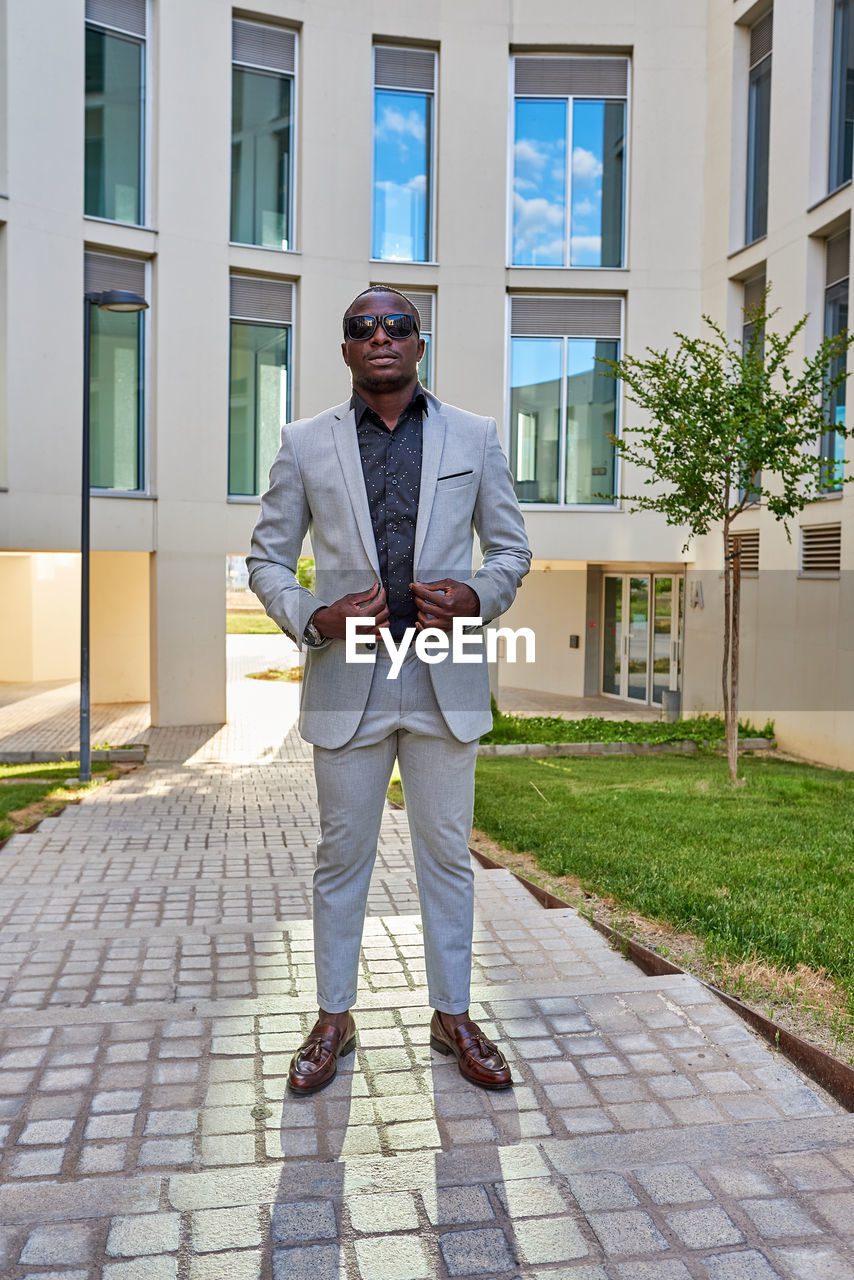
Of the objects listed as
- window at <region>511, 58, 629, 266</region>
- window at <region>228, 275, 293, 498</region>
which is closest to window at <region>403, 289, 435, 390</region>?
window at <region>511, 58, 629, 266</region>

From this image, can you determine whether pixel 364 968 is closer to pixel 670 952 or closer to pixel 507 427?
pixel 670 952

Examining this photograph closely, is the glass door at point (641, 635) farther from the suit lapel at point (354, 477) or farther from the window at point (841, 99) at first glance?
the suit lapel at point (354, 477)

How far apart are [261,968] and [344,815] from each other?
1223mm

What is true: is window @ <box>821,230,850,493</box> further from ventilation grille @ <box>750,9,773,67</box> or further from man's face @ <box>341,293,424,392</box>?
man's face @ <box>341,293,424,392</box>

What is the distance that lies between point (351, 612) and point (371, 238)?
14.1 m

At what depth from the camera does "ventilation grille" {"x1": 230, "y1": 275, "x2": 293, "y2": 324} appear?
51.0 ft

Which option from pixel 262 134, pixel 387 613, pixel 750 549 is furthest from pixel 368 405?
pixel 262 134

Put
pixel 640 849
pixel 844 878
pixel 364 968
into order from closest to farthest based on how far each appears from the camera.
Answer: pixel 364 968, pixel 844 878, pixel 640 849

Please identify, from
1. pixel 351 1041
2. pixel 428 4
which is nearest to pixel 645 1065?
pixel 351 1041

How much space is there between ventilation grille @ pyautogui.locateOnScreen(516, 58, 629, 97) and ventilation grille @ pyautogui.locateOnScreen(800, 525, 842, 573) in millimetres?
7413

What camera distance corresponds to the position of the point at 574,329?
16.5m

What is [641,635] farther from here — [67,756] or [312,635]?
[312,635]

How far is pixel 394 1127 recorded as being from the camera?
2748 mm

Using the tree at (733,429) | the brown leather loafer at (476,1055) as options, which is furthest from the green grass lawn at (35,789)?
the tree at (733,429)
